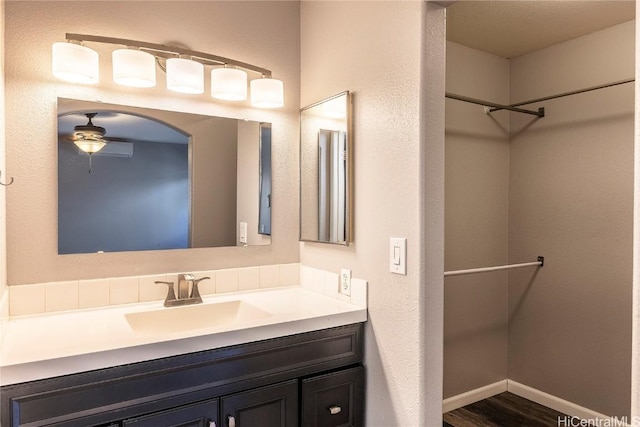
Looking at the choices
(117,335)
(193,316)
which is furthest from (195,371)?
(193,316)

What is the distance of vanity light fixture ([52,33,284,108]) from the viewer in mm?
1514

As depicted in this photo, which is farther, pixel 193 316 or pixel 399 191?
pixel 193 316

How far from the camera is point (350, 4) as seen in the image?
176cm

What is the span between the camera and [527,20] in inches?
90.0

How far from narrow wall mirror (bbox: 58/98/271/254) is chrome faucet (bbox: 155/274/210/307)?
17 cm

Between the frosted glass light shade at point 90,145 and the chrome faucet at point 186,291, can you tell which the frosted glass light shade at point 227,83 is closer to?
the frosted glass light shade at point 90,145

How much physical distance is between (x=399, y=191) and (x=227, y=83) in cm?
93

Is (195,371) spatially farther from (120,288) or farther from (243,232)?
(243,232)

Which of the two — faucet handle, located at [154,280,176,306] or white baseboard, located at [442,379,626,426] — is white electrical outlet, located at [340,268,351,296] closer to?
faucet handle, located at [154,280,176,306]

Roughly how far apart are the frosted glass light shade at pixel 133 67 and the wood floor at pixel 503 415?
97.3 inches

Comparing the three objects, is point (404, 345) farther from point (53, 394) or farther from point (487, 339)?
point (487, 339)

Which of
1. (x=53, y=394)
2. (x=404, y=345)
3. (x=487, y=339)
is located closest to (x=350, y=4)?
(x=404, y=345)

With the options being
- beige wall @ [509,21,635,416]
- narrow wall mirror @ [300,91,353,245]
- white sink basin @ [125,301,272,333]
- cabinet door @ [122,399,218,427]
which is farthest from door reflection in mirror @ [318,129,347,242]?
beige wall @ [509,21,635,416]

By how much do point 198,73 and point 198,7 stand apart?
366mm
